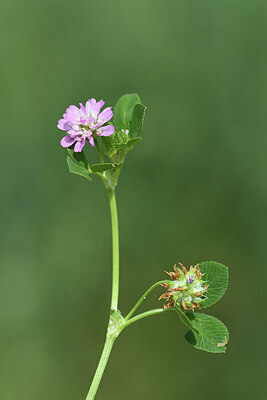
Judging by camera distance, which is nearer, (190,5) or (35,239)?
(35,239)

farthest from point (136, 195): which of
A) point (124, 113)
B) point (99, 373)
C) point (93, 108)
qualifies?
point (99, 373)

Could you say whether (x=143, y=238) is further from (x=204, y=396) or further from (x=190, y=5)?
(x=190, y=5)

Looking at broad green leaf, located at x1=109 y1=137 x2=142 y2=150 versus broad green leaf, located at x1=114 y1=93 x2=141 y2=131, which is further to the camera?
broad green leaf, located at x1=114 y1=93 x2=141 y2=131

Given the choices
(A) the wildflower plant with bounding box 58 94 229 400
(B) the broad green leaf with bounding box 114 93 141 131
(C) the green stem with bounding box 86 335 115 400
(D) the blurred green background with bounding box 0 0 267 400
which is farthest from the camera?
(D) the blurred green background with bounding box 0 0 267 400

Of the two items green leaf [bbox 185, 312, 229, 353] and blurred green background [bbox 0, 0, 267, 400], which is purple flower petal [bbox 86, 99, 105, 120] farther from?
blurred green background [bbox 0, 0, 267, 400]

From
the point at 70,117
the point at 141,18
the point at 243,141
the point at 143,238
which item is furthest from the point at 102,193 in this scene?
the point at 70,117

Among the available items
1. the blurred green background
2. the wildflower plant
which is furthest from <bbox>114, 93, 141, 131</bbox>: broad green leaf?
the blurred green background

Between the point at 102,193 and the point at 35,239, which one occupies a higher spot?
the point at 102,193

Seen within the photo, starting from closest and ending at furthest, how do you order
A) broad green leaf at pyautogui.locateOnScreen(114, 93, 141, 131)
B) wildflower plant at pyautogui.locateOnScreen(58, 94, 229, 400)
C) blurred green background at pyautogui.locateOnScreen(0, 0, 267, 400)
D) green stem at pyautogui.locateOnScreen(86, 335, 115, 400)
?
green stem at pyautogui.locateOnScreen(86, 335, 115, 400), wildflower plant at pyautogui.locateOnScreen(58, 94, 229, 400), broad green leaf at pyautogui.locateOnScreen(114, 93, 141, 131), blurred green background at pyautogui.locateOnScreen(0, 0, 267, 400)
